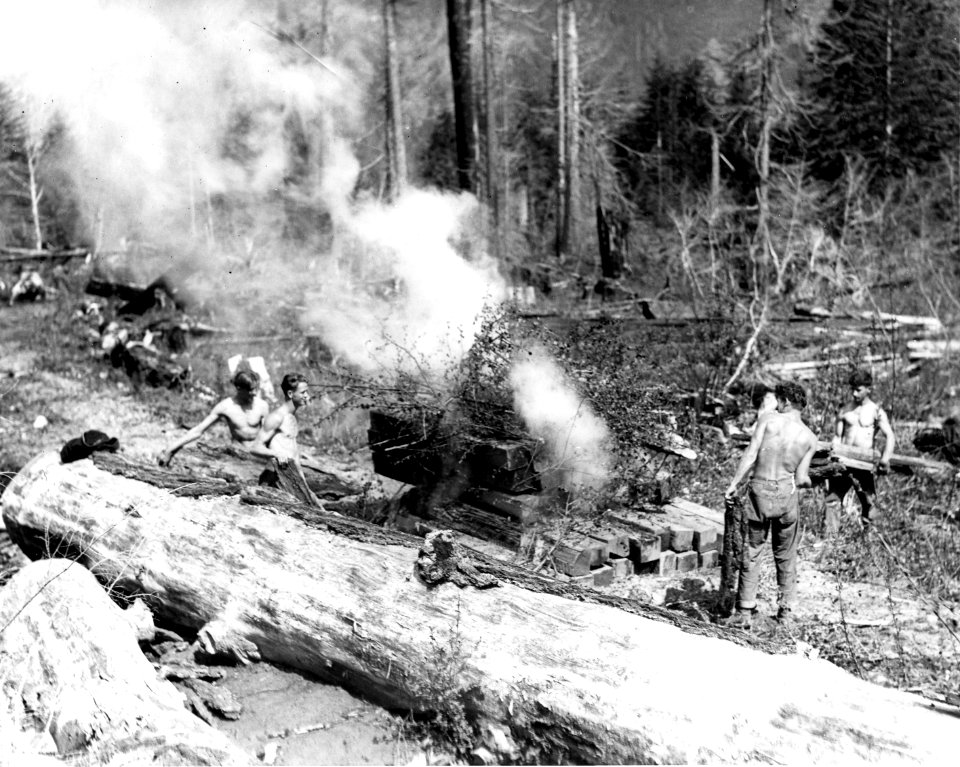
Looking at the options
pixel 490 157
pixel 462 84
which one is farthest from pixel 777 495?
pixel 490 157

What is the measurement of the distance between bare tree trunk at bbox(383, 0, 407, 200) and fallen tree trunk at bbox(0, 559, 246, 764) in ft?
32.0

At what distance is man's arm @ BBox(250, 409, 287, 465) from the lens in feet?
22.1

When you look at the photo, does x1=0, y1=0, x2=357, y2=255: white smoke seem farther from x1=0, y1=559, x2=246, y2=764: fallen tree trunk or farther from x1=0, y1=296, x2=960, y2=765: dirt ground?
x1=0, y1=559, x2=246, y2=764: fallen tree trunk

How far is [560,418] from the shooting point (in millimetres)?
6547

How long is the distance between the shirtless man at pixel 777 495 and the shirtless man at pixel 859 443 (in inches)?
69.0

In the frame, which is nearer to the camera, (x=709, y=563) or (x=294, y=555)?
(x=294, y=555)

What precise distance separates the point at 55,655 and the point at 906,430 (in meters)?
8.87

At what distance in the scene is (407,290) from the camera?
8.44m

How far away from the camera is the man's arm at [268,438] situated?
22.1 feet

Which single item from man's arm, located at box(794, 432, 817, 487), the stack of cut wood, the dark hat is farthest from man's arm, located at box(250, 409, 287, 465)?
man's arm, located at box(794, 432, 817, 487)

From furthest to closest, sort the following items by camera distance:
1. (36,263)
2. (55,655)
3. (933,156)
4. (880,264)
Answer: (933,156), (36,263), (880,264), (55,655)

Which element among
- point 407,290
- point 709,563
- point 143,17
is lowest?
point 709,563

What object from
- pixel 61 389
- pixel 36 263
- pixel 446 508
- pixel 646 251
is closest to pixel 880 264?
pixel 646 251

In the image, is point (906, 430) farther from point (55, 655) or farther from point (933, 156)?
point (933, 156)
